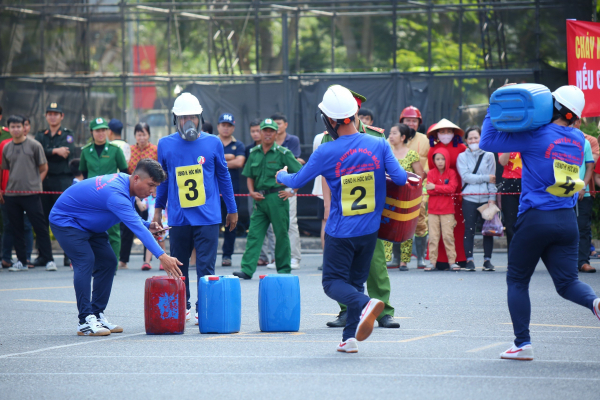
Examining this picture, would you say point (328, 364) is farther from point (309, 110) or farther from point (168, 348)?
point (309, 110)

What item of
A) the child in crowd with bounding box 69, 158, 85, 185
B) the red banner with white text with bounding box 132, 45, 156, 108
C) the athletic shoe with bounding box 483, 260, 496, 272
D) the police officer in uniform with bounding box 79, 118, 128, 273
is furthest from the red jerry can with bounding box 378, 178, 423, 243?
the red banner with white text with bounding box 132, 45, 156, 108

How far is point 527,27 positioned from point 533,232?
1180 cm

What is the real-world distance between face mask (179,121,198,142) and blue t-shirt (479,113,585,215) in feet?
10.2

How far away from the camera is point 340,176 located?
6.53 meters

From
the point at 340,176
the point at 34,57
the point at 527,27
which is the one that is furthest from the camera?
the point at 34,57

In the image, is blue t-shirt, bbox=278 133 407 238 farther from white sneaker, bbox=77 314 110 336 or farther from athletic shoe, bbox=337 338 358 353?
white sneaker, bbox=77 314 110 336

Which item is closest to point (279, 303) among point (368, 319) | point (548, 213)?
point (368, 319)

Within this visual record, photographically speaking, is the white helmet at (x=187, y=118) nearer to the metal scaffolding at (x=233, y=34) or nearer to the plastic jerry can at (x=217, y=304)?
the plastic jerry can at (x=217, y=304)

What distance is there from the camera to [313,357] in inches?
246

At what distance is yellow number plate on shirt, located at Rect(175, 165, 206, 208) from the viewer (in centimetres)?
807

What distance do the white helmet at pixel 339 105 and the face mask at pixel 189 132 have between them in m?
1.88

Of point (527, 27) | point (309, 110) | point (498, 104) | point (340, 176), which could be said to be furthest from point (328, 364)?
point (527, 27)

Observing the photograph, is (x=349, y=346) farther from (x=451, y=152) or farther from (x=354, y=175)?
(x=451, y=152)

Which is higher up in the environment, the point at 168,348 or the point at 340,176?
the point at 340,176
